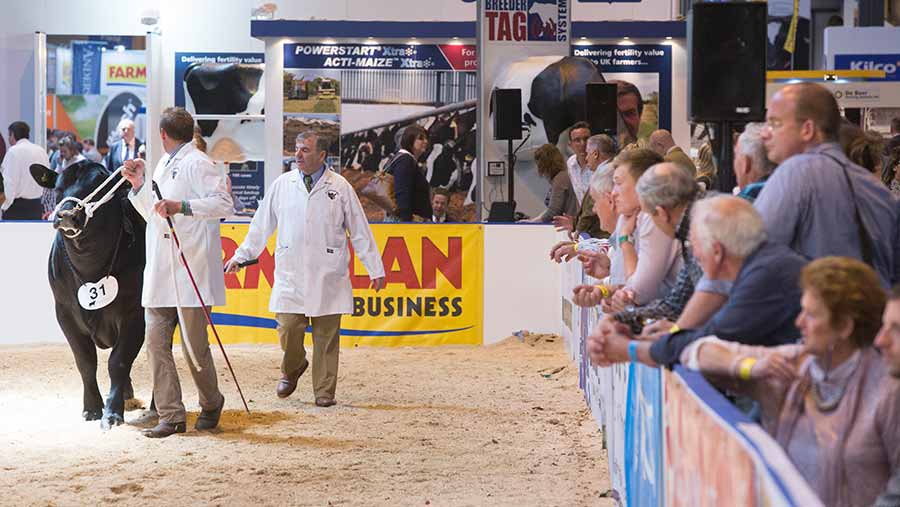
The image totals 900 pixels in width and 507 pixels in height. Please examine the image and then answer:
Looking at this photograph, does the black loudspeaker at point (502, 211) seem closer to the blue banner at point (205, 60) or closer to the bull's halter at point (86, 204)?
the bull's halter at point (86, 204)

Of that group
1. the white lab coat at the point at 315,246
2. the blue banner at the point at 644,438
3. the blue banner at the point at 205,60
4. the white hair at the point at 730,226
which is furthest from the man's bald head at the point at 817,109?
the blue banner at the point at 205,60

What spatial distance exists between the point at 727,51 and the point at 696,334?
3.60 meters

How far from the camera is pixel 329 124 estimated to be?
19.0m

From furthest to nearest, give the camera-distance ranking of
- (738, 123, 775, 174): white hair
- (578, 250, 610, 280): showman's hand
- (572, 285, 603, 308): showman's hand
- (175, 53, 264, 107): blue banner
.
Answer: (175, 53, 264, 107): blue banner, (578, 250, 610, 280): showman's hand, (572, 285, 603, 308): showman's hand, (738, 123, 775, 174): white hair

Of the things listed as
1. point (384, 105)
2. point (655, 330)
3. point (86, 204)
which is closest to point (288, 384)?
point (86, 204)

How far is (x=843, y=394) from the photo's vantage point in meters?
3.54

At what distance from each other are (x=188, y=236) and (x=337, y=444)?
5.04ft

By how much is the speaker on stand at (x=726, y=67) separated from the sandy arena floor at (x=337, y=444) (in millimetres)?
1963

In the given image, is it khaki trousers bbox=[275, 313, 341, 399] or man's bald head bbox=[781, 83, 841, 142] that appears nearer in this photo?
man's bald head bbox=[781, 83, 841, 142]

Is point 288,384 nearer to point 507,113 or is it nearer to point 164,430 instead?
point 164,430

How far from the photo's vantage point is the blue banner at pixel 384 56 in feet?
61.9

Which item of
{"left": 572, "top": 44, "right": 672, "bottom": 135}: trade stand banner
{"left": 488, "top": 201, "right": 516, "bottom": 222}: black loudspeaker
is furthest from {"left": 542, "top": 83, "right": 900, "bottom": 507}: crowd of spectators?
{"left": 572, "top": 44, "right": 672, "bottom": 135}: trade stand banner

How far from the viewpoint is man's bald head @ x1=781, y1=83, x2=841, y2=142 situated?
15.2 feet

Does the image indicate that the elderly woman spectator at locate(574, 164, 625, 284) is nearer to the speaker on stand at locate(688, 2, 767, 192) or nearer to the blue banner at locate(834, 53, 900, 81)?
the speaker on stand at locate(688, 2, 767, 192)
